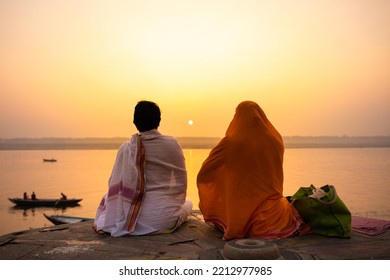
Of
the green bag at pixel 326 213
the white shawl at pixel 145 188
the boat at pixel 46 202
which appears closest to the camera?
the green bag at pixel 326 213

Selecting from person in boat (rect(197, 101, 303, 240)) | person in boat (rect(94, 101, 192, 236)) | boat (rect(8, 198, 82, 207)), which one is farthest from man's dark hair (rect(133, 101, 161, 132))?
boat (rect(8, 198, 82, 207))

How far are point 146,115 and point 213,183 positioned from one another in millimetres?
956

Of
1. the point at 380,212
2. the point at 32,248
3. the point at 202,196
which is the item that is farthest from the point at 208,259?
the point at 380,212

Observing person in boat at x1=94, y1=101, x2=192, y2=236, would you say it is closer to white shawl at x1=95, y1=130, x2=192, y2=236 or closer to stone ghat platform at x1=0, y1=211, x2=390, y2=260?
white shawl at x1=95, y1=130, x2=192, y2=236

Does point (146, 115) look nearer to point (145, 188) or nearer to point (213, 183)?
point (145, 188)

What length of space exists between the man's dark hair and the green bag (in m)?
1.64

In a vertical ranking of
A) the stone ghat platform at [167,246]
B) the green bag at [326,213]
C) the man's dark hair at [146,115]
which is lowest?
the stone ghat platform at [167,246]

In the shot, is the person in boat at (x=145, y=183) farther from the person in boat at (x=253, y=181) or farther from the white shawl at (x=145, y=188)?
the person in boat at (x=253, y=181)

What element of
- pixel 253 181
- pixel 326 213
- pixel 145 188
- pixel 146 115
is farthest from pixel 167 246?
pixel 326 213

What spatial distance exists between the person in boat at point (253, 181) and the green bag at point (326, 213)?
0.14 m

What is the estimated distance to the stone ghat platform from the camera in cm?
311

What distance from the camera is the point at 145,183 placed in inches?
152

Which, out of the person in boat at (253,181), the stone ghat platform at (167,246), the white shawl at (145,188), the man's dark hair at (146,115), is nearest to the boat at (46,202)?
the stone ghat platform at (167,246)

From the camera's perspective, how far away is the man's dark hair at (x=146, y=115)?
3.81m
